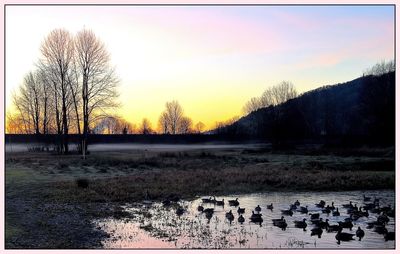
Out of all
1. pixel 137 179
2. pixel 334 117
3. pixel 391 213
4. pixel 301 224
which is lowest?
pixel 391 213

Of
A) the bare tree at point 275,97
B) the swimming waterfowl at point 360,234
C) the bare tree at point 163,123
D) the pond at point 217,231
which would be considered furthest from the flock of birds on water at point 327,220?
the bare tree at point 275,97

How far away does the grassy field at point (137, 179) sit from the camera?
66.1 ft

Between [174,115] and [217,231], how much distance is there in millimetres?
20703

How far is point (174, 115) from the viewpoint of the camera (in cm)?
3869

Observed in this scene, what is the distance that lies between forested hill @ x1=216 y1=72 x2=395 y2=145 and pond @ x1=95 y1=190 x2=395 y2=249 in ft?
41.1

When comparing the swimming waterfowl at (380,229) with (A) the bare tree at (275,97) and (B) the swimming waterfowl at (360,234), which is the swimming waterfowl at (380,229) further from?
(A) the bare tree at (275,97)

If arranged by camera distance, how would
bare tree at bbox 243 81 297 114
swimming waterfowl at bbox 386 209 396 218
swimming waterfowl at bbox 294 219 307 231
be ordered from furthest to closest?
1. bare tree at bbox 243 81 297 114
2. swimming waterfowl at bbox 386 209 396 218
3. swimming waterfowl at bbox 294 219 307 231

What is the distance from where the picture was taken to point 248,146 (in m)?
42.5

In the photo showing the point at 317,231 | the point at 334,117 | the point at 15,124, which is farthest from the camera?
the point at 334,117

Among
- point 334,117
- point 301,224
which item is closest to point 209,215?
point 301,224

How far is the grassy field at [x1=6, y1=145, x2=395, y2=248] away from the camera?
20141 mm

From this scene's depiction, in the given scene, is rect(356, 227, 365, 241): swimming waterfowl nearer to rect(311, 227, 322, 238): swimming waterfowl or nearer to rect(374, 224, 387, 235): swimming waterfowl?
rect(374, 224, 387, 235): swimming waterfowl

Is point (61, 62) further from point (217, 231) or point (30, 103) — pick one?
point (217, 231)

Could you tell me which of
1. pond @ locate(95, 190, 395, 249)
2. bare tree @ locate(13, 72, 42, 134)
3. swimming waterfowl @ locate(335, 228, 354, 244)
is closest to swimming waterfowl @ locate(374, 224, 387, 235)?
pond @ locate(95, 190, 395, 249)
